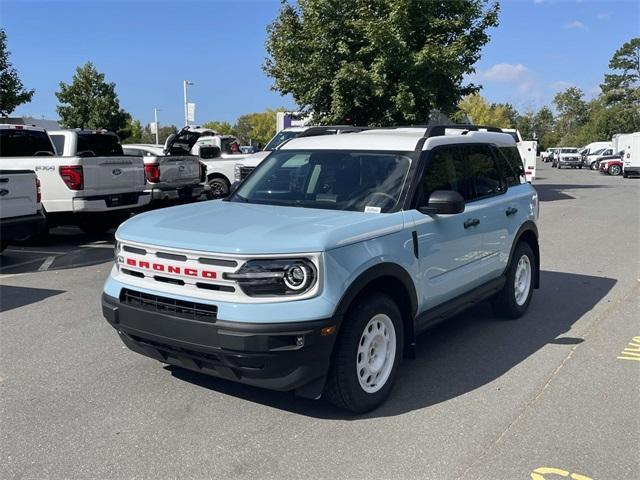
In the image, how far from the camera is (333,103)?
1812 cm

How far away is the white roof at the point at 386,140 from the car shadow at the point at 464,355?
69.4 inches

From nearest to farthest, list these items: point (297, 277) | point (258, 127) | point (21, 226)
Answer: point (297, 277), point (21, 226), point (258, 127)

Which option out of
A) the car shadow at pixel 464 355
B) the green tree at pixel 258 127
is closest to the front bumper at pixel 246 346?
the car shadow at pixel 464 355

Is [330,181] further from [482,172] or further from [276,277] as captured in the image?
[482,172]

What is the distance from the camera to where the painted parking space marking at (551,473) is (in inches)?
128

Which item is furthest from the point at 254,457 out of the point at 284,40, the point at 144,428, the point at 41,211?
the point at 284,40

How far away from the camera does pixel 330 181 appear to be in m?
4.79

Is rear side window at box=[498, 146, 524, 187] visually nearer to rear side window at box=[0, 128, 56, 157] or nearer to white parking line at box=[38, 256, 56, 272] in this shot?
white parking line at box=[38, 256, 56, 272]

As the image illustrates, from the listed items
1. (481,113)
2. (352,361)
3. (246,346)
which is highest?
(481,113)

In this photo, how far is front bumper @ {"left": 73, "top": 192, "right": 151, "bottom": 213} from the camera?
9.95 metres

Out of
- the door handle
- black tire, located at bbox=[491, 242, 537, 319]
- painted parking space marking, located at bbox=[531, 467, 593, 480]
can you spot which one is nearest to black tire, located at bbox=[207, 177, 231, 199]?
black tire, located at bbox=[491, 242, 537, 319]

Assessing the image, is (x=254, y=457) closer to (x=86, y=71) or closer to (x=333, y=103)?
(x=333, y=103)

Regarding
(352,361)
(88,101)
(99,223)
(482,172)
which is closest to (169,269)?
(352,361)

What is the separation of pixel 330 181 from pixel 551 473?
2575 millimetres
